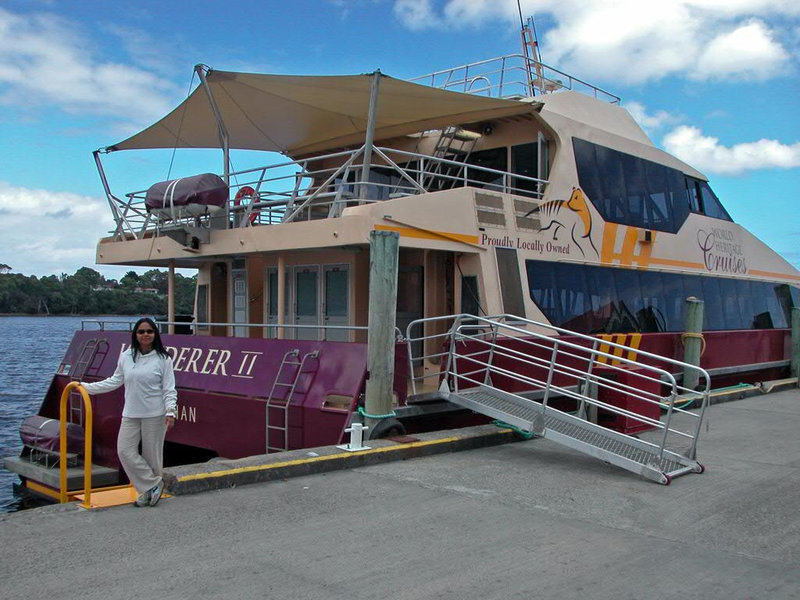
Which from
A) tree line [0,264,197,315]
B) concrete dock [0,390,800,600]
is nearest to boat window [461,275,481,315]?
concrete dock [0,390,800,600]

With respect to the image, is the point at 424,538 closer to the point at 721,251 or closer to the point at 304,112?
the point at 304,112

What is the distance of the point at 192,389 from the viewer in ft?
31.4

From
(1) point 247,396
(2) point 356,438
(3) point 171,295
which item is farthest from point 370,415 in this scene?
(3) point 171,295

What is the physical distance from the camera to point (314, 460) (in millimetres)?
6750

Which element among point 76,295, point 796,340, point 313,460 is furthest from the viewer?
point 76,295

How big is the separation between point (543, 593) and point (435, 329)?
22.1 ft

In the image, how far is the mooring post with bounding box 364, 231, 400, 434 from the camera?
781cm

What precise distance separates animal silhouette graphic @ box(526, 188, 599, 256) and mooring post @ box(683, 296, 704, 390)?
248 cm

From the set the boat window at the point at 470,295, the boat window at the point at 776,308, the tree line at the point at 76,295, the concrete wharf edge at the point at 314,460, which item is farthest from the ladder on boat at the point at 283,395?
the tree line at the point at 76,295

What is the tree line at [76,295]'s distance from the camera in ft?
263

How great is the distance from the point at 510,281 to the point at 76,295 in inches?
3486

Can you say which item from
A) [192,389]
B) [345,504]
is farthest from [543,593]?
[192,389]

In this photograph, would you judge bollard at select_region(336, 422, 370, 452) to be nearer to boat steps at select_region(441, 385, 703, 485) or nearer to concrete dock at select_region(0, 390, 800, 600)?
concrete dock at select_region(0, 390, 800, 600)

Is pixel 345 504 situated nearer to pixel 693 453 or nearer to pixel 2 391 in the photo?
pixel 693 453
